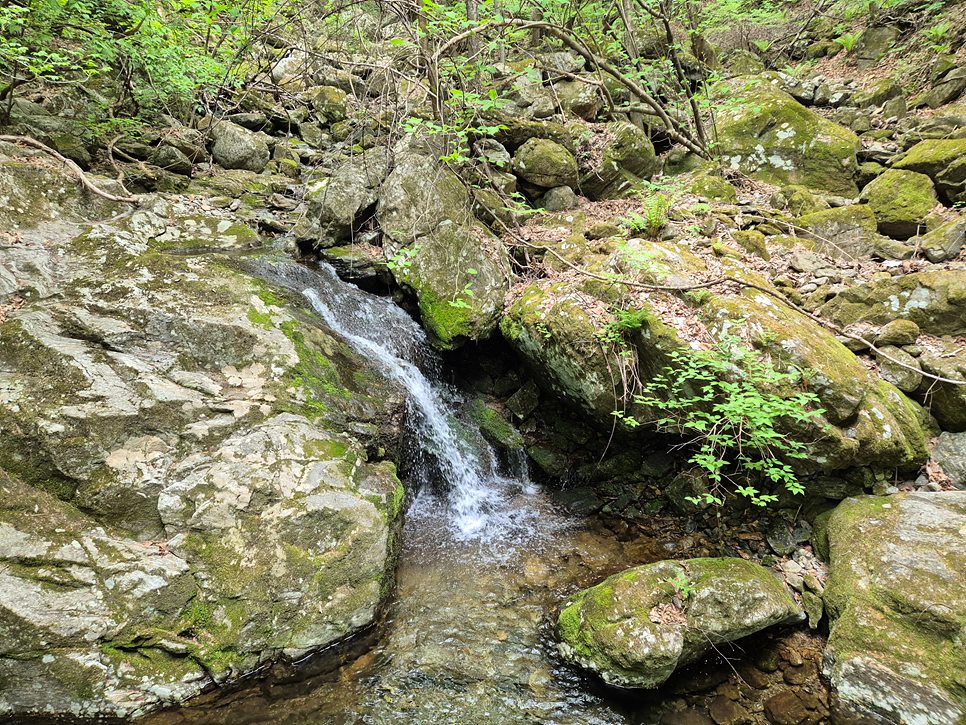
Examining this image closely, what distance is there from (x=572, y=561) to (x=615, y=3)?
8557 millimetres

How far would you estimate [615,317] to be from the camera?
18.3ft

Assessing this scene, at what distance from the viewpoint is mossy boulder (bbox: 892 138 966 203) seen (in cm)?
636

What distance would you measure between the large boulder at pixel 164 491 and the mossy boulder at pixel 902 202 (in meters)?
7.75

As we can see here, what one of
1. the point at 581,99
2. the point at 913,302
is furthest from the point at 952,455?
the point at 581,99

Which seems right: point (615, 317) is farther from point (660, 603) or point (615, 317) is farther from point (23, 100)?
point (23, 100)

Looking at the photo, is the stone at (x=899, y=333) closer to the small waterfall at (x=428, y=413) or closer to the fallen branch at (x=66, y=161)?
the small waterfall at (x=428, y=413)

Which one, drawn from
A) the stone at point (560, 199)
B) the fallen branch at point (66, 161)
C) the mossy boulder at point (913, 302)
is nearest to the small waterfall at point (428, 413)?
the fallen branch at point (66, 161)

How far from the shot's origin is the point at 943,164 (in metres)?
6.60

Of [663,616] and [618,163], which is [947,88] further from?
[663,616]

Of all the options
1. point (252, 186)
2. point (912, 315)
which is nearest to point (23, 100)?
point (252, 186)

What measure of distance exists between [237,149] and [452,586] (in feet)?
33.4

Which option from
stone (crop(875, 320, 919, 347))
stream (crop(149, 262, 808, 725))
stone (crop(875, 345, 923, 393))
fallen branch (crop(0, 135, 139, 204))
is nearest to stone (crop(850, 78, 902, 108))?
stone (crop(875, 320, 919, 347))

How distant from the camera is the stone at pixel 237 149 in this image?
1016 cm

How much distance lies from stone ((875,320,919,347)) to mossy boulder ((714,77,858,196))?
3952mm
